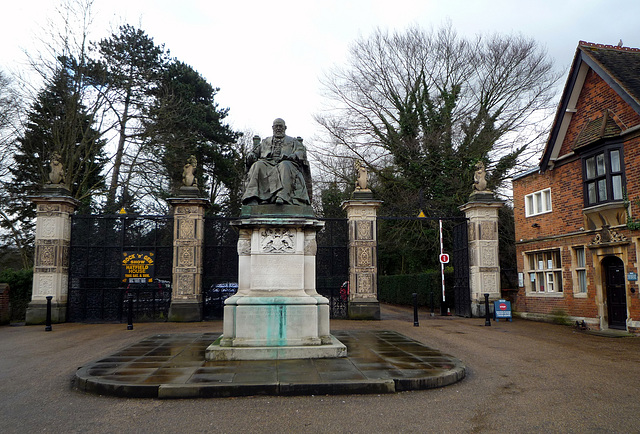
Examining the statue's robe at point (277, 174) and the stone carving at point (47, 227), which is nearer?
the statue's robe at point (277, 174)

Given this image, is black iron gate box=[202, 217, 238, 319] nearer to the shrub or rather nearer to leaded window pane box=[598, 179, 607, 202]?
the shrub

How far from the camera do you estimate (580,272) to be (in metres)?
13.6

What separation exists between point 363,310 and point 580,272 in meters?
6.50

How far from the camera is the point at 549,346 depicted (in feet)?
31.6

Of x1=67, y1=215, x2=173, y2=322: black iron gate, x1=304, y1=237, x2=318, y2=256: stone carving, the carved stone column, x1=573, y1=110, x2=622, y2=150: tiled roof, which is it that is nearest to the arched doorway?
x1=573, y1=110, x2=622, y2=150: tiled roof

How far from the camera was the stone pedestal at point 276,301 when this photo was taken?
23.3 ft

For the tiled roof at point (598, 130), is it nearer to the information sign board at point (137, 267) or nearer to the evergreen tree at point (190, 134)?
the information sign board at point (137, 267)

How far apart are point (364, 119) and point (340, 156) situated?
2.62 metres

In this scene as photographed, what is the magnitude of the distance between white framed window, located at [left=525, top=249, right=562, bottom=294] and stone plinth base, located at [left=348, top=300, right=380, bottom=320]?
534cm

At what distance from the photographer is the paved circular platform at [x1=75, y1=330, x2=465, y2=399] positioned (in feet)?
17.7

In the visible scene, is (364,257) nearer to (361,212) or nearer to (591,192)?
(361,212)

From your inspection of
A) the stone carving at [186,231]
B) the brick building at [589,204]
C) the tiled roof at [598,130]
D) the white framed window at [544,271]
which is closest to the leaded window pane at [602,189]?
the brick building at [589,204]

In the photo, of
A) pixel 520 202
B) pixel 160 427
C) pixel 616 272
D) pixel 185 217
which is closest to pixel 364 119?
pixel 520 202

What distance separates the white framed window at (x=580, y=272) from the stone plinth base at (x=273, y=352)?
9532mm
